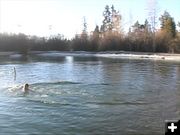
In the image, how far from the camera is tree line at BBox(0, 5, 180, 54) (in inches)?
4222

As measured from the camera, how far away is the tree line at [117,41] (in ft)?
352

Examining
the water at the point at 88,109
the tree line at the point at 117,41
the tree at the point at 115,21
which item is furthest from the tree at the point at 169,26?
the water at the point at 88,109

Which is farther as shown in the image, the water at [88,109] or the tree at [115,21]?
the tree at [115,21]

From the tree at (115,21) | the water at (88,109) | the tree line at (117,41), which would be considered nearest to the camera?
the water at (88,109)

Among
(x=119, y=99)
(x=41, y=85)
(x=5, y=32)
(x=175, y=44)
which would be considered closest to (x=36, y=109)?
(x=119, y=99)

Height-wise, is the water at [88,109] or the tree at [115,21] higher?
the tree at [115,21]

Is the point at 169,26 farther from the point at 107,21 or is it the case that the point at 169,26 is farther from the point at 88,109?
the point at 88,109

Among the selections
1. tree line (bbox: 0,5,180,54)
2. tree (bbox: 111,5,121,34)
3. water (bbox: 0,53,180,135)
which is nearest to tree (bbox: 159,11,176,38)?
tree line (bbox: 0,5,180,54)

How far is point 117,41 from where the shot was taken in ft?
378

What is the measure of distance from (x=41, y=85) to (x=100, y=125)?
15.6 metres

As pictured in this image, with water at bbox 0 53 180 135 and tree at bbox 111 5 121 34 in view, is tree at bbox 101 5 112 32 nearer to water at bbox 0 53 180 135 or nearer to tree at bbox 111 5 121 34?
tree at bbox 111 5 121 34

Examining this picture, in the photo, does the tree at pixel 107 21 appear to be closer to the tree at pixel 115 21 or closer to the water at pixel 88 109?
the tree at pixel 115 21

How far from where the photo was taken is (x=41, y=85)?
31.4 metres

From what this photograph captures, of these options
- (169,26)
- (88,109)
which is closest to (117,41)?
(169,26)
